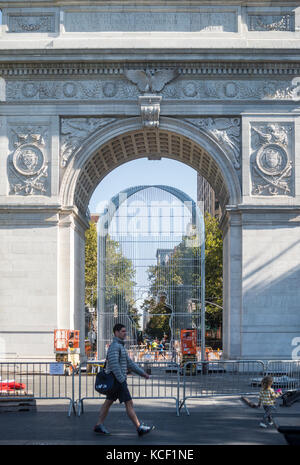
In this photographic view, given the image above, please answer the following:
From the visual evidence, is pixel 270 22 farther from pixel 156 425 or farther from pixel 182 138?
pixel 156 425

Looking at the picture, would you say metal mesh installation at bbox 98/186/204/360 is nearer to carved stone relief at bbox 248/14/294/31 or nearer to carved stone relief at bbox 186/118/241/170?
carved stone relief at bbox 186/118/241/170

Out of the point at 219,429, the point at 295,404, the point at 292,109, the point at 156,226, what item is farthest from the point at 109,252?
the point at 219,429

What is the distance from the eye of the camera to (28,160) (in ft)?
96.3

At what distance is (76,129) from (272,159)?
27.0ft

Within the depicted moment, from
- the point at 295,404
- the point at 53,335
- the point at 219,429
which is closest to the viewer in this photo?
the point at 219,429

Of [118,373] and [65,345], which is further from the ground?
[118,373]

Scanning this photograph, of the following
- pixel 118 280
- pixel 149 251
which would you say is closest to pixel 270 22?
pixel 149 251

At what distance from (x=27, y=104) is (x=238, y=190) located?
9470 millimetres

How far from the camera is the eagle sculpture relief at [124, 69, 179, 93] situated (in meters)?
29.3

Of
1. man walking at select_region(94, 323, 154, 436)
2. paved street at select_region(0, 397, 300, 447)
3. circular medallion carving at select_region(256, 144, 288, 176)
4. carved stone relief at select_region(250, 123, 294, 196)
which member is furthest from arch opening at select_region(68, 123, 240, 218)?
man walking at select_region(94, 323, 154, 436)

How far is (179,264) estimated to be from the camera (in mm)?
33438

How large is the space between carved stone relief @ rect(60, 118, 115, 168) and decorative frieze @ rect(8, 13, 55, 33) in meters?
3.99

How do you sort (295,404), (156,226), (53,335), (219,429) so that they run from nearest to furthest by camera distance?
(219,429) < (295,404) < (53,335) < (156,226)

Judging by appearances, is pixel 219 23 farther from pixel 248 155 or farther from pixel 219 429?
pixel 219 429
